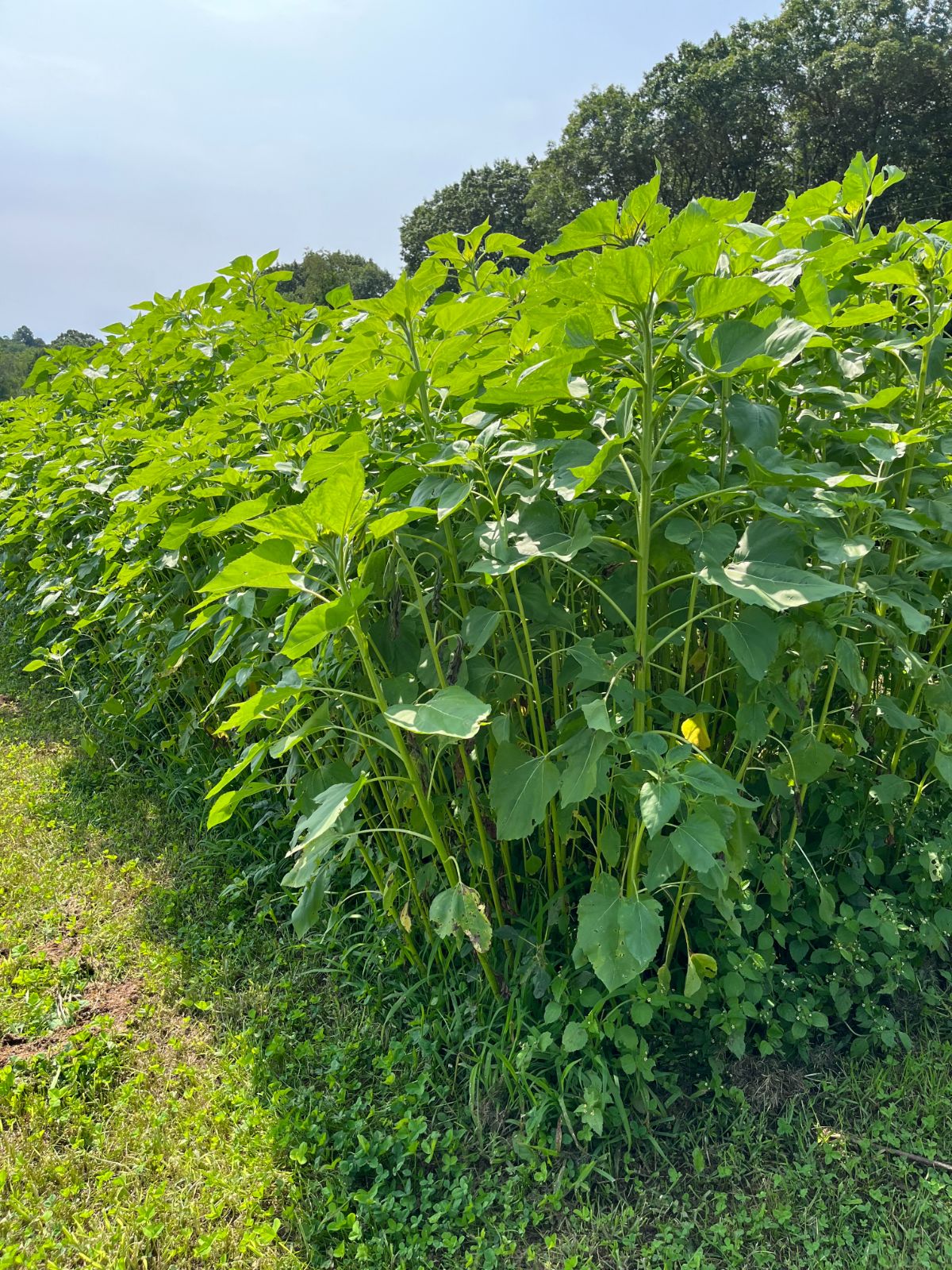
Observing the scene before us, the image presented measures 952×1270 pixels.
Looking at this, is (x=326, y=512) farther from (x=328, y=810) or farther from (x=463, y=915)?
(x=463, y=915)

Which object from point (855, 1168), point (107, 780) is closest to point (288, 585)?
point (855, 1168)

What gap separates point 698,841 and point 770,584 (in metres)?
0.44

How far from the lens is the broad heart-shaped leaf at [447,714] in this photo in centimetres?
123

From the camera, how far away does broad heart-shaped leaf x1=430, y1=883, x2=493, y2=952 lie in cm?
154

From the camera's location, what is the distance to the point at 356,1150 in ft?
6.10

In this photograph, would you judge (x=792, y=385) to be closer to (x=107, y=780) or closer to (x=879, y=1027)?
(x=879, y=1027)

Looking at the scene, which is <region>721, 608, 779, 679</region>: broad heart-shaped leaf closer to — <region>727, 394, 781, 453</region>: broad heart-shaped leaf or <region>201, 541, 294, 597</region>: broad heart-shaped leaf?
<region>727, 394, 781, 453</region>: broad heart-shaped leaf

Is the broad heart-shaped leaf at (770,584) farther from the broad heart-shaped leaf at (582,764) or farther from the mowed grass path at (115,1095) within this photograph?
the mowed grass path at (115,1095)

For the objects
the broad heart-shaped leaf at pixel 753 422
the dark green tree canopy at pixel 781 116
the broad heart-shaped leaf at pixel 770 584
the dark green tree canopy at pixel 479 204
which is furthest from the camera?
the dark green tree canopy at pixel 479 204

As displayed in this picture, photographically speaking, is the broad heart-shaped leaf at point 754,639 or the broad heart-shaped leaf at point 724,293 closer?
the broad heart-shaped leaf at point 724,293

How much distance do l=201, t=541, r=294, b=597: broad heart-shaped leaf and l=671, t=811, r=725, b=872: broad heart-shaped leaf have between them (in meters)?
0.78

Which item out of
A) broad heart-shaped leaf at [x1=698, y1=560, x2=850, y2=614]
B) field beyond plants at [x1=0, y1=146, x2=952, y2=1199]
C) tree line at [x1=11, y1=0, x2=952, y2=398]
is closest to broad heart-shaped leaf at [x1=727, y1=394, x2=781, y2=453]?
field beyond plants at [x1=0, y1=146, x2=952, y2=1199]

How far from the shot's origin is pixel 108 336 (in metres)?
4.75

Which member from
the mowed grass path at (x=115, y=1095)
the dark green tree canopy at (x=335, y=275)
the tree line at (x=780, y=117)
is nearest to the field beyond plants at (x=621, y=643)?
the mowed grass path at (x=115, y=1095)
